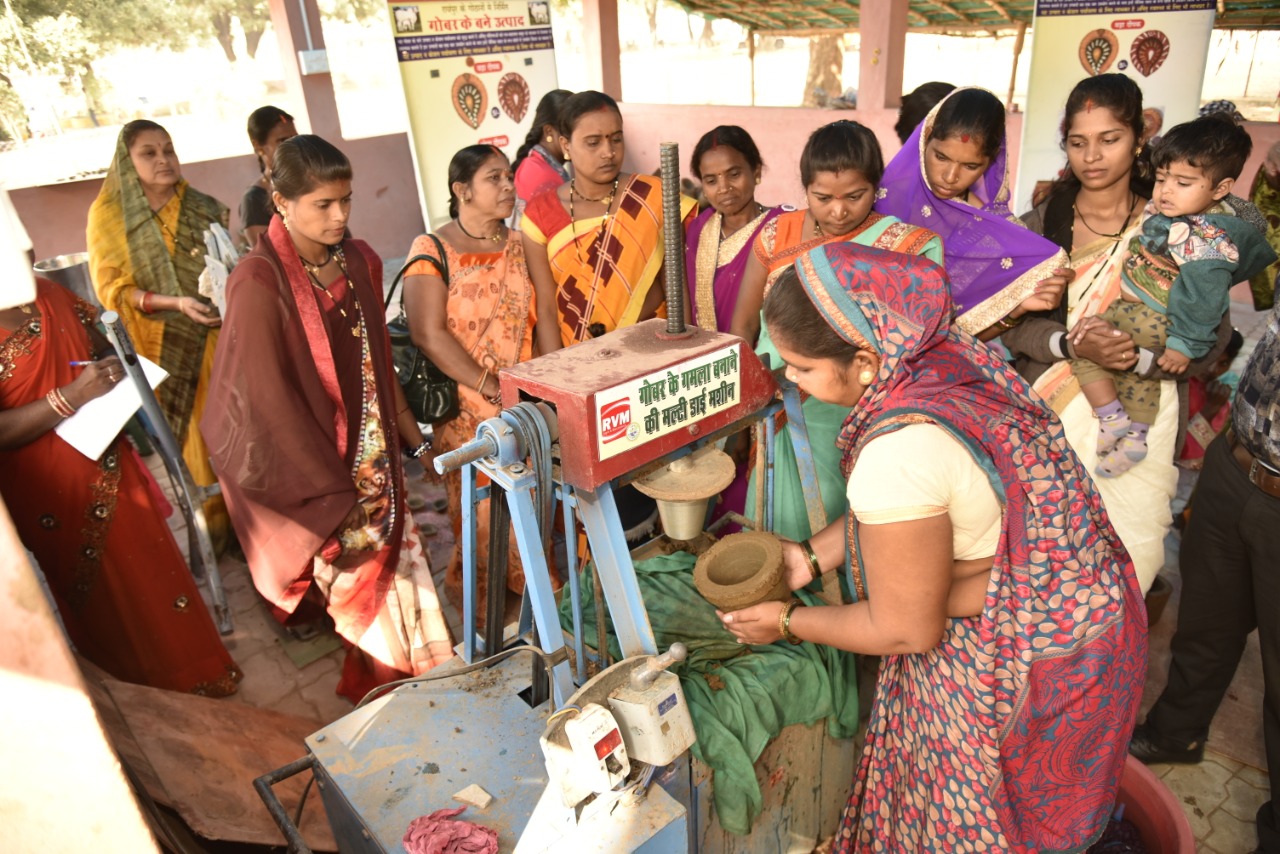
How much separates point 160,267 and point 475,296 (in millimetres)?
1656

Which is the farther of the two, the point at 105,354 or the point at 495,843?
the point at 105,354

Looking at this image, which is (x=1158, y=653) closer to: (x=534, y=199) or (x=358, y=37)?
(x=534, y=199)

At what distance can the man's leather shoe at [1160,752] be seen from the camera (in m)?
2.60

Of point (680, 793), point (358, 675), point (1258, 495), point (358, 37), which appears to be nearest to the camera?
point (680, 793)

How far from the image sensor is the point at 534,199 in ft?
10.5

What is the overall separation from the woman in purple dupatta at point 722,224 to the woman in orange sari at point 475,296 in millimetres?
614

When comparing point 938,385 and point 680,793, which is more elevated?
point 938,385

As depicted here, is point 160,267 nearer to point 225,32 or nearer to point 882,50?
point 882,50

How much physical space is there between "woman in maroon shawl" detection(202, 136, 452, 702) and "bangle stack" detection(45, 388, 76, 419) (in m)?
0.41

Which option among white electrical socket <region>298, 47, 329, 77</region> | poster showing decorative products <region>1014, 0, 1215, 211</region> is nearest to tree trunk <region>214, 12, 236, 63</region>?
white electrical socket <region>298, 47, 329, 77</region>

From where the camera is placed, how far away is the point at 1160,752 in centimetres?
261

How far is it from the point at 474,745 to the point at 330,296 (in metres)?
1.53

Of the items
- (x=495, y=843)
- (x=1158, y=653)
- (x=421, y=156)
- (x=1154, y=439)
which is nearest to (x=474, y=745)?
(x=495, y=843)

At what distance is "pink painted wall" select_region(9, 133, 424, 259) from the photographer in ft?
22.3
